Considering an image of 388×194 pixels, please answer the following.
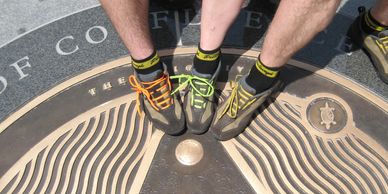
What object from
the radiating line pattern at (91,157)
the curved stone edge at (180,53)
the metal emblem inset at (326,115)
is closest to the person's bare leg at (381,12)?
the curved stone edge at (180,53)

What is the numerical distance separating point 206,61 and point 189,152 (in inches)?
12.3

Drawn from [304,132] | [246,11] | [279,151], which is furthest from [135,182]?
[246,11]

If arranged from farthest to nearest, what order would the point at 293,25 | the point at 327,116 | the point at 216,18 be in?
the point at 327,116 < the point at 216,18 < the point at 293,25

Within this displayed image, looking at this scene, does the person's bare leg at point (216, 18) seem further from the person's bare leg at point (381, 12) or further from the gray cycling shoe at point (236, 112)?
the person's bare leg at point (381, 12)

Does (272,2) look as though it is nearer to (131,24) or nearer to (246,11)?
(246,11)

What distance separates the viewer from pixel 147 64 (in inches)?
45.6

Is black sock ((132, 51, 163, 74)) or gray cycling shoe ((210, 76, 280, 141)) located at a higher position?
black sock ((132, 51, 163, 74))

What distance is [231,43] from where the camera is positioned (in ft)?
4.68

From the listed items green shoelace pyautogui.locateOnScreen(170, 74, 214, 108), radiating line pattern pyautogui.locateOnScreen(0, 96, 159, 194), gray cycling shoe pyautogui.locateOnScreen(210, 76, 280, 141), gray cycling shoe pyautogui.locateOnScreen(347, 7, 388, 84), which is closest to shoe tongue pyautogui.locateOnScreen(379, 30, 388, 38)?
gray cycling shoe pyautogui.locateOnScreen(347, 7, 388, 84)

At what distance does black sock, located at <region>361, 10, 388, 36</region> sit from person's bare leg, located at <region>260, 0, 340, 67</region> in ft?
1.58

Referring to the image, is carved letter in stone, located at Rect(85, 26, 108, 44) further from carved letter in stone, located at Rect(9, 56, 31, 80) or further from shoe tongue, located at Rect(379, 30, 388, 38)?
shoe tongue, located at Rect(379, 30, 388, 38)

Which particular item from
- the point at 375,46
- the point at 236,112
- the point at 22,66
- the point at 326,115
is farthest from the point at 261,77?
the point at 22,66

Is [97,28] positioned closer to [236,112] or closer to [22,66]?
[22,66]

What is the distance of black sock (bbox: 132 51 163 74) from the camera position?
1155 mm
